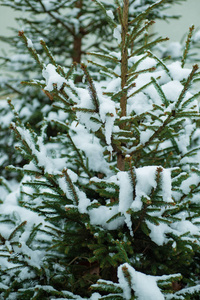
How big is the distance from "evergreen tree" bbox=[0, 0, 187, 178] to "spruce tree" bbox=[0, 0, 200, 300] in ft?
8.59

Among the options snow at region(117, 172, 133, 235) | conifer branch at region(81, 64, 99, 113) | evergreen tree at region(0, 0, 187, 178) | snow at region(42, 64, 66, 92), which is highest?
evergreen tree at region(0, 0, 187, 178)

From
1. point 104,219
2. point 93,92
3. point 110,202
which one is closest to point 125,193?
point 110,202

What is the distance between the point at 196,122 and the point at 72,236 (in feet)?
4.44

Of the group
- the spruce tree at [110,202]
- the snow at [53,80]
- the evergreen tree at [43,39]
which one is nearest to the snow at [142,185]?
the spruce tree at [110,202]

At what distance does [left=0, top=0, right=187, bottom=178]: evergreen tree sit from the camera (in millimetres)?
4445

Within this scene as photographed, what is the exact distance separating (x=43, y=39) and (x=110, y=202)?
12.9 ft

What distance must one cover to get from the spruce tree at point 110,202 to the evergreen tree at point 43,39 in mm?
2619

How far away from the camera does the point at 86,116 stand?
50.9 inches

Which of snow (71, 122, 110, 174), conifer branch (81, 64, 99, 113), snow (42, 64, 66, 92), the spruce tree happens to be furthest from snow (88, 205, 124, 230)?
snow (42, 64, 66, 92)

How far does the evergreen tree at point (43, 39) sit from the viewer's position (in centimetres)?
445

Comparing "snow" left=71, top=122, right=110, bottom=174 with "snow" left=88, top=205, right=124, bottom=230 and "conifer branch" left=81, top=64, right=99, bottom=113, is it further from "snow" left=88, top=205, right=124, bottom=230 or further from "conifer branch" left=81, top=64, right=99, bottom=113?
"conifer branch" left=81, top=64, right=99, bottom=113

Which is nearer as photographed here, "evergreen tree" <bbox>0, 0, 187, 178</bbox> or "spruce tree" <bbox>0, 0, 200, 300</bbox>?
"spruce tree" <bbox>0, 0, 200, 300</bbox>

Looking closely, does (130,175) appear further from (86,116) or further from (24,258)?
(24,258)

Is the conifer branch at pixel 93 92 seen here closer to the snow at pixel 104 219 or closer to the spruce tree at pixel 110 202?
the spruce tree at pixel 110 202
